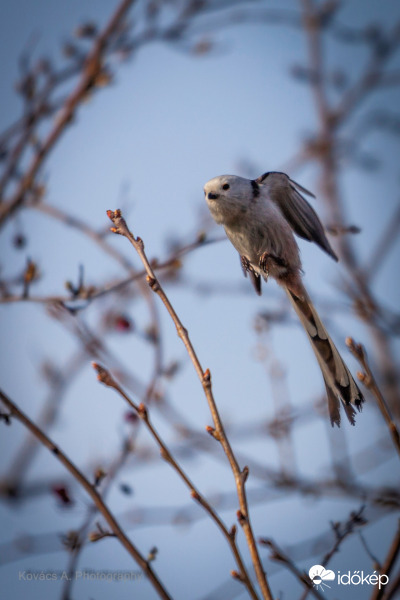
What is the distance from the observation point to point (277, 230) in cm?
224

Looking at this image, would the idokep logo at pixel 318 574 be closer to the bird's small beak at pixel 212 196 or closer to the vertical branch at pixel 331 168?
the bird's small beak at pixel 212 196

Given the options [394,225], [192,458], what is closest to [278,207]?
[192,458]

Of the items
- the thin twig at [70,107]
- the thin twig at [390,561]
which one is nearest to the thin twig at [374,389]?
the thin twig at [390,561]

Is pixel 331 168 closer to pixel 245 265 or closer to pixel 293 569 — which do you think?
pixel 245 265

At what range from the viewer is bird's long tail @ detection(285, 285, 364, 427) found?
5.94 feet

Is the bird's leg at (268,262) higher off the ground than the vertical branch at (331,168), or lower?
lower

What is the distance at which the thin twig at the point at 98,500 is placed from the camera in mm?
1269

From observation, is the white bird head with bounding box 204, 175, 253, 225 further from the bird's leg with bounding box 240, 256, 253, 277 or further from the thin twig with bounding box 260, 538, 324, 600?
the thin twig with bounding box 260, 538, 324, 600

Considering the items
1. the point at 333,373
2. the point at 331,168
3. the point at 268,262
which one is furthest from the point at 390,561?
the point at 331,168

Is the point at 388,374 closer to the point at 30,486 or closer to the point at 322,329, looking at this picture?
the point at 30,486

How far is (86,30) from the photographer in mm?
3227

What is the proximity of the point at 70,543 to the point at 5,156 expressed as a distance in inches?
83.8

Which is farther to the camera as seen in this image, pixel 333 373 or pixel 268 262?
pixel 268 262

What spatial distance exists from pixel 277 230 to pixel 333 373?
63cm
